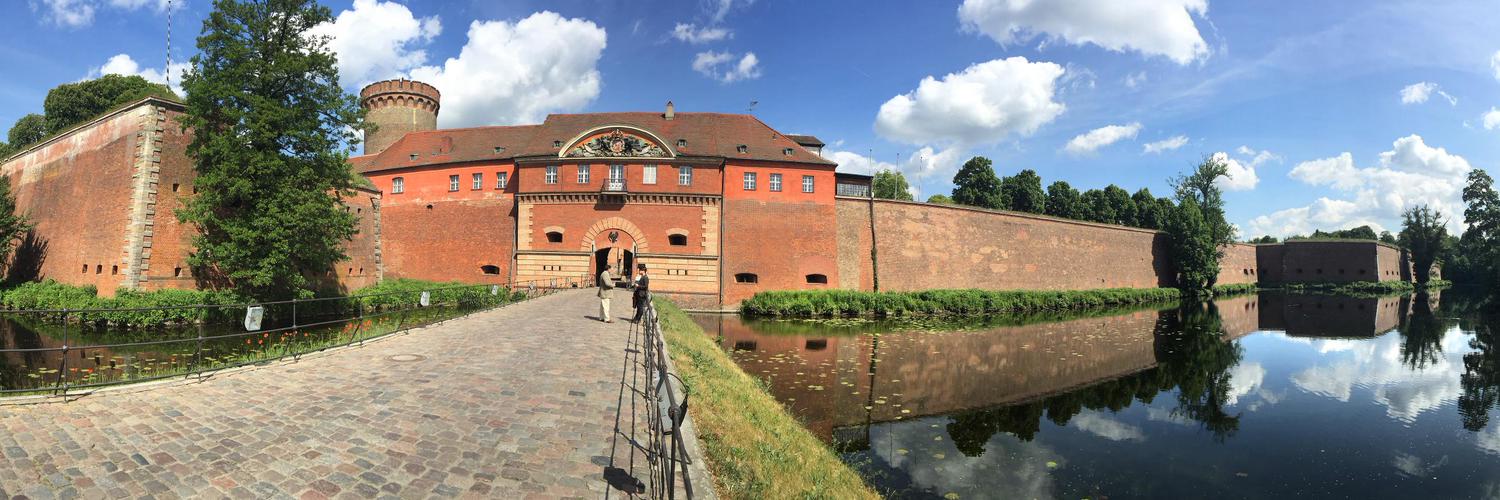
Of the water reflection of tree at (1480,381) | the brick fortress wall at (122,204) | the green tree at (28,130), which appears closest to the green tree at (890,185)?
the water reflection of tree at (1480,381)

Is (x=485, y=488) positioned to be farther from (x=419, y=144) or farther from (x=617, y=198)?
(x=419, y=144)

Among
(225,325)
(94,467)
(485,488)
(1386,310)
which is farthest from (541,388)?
(1386,310)

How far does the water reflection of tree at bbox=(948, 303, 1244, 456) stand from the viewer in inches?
399

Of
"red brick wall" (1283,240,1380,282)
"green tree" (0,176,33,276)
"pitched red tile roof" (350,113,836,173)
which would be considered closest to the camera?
"green tree" (0,176,33,276)

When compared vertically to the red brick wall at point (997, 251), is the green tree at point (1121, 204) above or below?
above

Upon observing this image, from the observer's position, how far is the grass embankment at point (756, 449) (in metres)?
5.19

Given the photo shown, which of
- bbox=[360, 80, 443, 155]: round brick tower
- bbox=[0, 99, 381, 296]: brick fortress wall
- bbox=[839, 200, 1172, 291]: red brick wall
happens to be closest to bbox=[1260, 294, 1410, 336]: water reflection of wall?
bbox=[839, 200, 1172, 291]: red brick wall

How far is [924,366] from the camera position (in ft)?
49.4

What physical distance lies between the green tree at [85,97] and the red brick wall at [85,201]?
957 cm

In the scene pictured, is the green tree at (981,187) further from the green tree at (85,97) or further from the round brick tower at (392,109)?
the green tree at (85,97)

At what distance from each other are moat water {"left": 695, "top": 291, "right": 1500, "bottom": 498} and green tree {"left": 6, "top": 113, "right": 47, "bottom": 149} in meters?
46.3

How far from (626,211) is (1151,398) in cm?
2183

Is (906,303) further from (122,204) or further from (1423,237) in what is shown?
(1423,237)

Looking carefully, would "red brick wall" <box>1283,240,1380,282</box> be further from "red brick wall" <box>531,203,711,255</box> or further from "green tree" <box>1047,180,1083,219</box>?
"red brick wall" <box>531,203,711,255</box>
